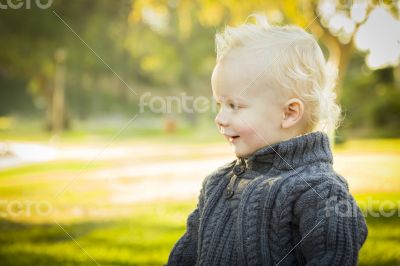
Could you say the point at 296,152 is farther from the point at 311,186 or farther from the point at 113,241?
the point at 113,241

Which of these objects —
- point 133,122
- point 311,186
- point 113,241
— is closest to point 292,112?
point 311,186

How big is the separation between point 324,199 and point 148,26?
5.77 m

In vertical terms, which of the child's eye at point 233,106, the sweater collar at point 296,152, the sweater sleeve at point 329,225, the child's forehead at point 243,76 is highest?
the child's forehead at point 243,76

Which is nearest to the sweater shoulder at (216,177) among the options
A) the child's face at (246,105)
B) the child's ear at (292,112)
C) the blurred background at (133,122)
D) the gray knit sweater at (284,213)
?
the gray knit sweater at (284,213)

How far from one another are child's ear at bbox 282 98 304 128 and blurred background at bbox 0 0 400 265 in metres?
1.48

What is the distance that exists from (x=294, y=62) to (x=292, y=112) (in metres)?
0.15

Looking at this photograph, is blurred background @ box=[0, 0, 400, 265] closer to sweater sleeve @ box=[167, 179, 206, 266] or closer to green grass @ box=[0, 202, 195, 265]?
green grass @ box=[0, 202, 195, 265]

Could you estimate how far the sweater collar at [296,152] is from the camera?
1522 millimetres

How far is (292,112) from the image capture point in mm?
1576

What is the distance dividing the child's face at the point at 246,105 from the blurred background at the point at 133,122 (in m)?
1.50

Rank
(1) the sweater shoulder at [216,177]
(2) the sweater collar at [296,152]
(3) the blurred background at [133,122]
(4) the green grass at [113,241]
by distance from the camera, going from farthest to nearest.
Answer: (3) the blurred background at [133,122] → (4) the green grass at [113,241] → (1) the sweater shoulder at [216,177] → (2) the sweater collar at [296,152]

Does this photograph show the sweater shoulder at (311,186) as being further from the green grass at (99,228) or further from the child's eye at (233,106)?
the green grass at (99,228)

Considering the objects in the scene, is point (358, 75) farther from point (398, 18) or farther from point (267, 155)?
point (267, 155)

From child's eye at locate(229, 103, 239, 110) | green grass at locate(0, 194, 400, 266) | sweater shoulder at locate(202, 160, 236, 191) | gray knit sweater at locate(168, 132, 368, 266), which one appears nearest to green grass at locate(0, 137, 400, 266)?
green grass at locate(0, 194, 400, 266)
